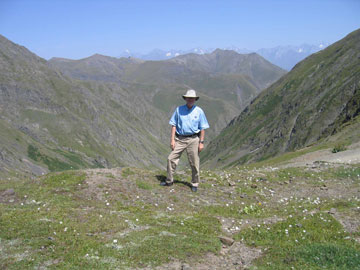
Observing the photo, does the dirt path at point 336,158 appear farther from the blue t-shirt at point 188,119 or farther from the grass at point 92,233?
the grass at point 92,233

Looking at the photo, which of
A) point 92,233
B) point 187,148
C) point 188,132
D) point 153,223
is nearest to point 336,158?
point 187,148

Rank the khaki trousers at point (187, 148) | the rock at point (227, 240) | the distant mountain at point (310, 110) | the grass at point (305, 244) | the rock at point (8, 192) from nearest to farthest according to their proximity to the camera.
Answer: the grass at point (305, 244) < the rock at point (227, 240) < the rock at point (8, 192) < the khaki trousers at point (187, 148) < the distant mountain at point (310, 110)

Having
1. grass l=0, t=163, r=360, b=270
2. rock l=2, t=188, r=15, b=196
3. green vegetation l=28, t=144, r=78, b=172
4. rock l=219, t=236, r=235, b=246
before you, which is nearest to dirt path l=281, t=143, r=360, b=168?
grass l=0, t=163, r=360, b=270

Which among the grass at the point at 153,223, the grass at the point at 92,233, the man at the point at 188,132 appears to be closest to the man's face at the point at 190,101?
the man at the point at 188,132

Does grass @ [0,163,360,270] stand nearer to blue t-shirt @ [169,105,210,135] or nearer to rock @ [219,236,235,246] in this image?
rock @ [219,236,235,246]

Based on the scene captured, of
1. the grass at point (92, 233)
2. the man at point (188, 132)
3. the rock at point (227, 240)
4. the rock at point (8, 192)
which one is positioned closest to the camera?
the grass at point (92, 233)

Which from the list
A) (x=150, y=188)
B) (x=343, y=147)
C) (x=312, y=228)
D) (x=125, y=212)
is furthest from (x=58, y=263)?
(x=343, y=147)

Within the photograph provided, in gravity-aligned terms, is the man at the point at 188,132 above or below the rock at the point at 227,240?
above

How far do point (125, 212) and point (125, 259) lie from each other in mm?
4608

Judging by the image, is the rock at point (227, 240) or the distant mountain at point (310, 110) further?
the distant mountain at point (310, 110)

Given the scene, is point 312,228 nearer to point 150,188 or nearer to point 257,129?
point 150,188

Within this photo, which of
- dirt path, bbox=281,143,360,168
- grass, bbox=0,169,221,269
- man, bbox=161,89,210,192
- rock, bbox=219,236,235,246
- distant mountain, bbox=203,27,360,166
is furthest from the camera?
distant mountain, bbox=203,27,360,166

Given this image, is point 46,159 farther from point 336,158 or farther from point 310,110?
point 336,158

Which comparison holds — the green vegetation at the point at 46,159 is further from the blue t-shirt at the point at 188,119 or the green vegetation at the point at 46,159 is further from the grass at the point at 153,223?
the blue t-shirt at the point at 188,119
